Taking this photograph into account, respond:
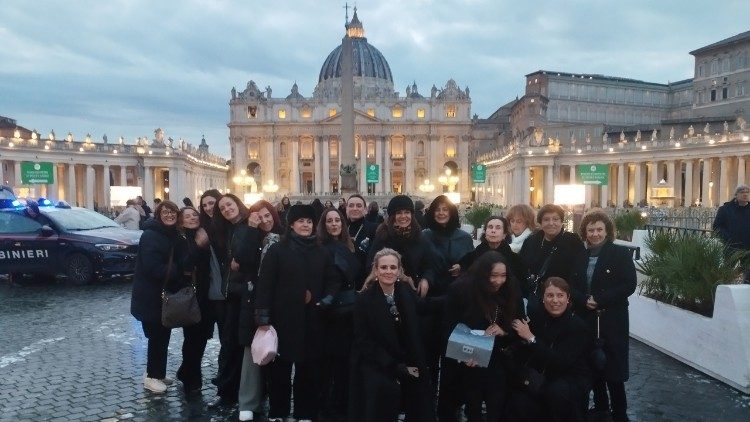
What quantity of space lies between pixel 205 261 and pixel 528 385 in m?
3.72

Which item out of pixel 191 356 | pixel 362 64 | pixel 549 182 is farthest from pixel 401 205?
pixel 362 64

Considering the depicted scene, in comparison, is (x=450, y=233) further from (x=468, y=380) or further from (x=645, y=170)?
(x=645, y=170)

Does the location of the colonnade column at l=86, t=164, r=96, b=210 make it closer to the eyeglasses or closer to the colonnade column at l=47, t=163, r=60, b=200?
the colonnade column at l=47, t=163, r=60, b=200

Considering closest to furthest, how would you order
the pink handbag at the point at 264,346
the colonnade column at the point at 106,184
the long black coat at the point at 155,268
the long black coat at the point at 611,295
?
1. the pink handbag at the point at 264,346
2. the long black coat at the point at 611,295
3. the long black coat at the point at 155,268
4. the colonnade column at the point at 106,184

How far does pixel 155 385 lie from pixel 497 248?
13.7ft

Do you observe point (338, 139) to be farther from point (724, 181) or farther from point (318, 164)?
point (724, 181)

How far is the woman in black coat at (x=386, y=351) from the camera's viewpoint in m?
5.14

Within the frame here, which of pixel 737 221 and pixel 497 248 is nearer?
pixel 497 248

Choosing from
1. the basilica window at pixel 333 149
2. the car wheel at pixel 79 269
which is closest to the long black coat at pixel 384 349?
the car wheel at pixel 79 269

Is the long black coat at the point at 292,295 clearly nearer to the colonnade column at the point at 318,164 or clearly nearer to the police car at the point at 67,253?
the police car at the point at 67,253

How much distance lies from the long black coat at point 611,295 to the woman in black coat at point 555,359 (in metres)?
0.59

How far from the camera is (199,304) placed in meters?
6.98

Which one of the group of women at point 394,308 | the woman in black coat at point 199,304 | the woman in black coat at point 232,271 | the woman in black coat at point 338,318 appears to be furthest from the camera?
the woman in black coat at point 199,304

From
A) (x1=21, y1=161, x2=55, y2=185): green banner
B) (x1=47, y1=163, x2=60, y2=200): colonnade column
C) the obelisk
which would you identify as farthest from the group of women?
(x1=47, y1=163, x2=60, y2=200): colonnade column
